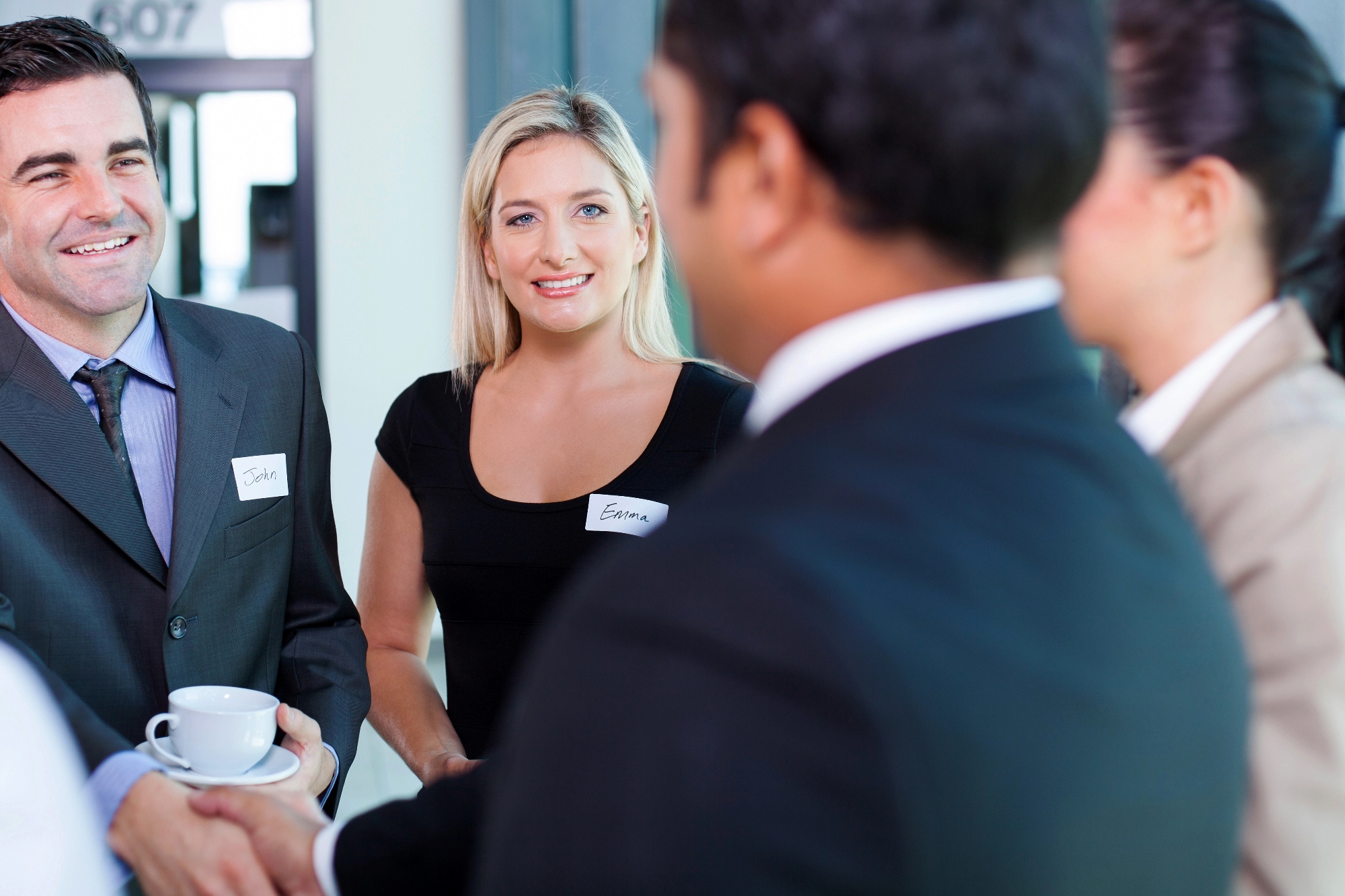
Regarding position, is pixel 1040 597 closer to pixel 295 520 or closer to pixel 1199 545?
pixel 1199 545

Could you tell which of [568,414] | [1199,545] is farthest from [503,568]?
[1199,545]

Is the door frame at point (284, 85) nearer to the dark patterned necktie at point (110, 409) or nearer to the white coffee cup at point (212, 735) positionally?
the dark patterned necktie at point (110, 409)

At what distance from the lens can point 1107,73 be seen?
626 mm

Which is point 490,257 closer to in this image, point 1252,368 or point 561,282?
point 561,282

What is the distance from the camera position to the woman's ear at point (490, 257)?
79.0 inches

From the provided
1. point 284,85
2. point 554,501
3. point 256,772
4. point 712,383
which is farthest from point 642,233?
point 284,85

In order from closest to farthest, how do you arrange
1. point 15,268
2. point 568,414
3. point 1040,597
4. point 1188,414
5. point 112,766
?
1. point 1040,597
2. point 1188,414
3. point 112,766
4. point 15,268
5. point 568,414

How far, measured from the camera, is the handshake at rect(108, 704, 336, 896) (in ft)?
3.75

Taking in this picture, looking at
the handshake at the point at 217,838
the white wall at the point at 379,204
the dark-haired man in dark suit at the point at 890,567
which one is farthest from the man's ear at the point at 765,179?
the white wall at the point at 379,204

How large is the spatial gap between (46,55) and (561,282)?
2.73 feet

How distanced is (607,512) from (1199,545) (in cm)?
119

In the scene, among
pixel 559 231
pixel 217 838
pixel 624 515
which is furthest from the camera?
pixel 559 231

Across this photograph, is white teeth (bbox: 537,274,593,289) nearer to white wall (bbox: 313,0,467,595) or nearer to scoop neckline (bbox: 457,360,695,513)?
scoop neckline (bbox: 457,360,695,513)

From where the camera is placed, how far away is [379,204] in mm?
4840
